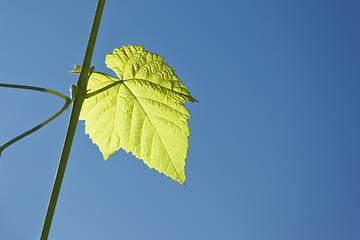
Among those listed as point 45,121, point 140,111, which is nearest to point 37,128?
point 45,121

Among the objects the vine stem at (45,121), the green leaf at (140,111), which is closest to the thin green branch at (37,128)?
the vine stem at (45,121)

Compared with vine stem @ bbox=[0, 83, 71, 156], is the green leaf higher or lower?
higher

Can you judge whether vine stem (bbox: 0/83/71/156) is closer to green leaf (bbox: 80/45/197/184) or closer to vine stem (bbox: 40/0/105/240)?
vine stem (bbox: 40/0/105/240)

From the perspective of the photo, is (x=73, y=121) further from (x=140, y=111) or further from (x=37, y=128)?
(x=140, y=111)

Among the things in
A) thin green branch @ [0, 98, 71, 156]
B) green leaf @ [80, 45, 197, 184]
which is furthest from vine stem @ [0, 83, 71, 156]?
green leaf @ [80, 45, 197, 184]

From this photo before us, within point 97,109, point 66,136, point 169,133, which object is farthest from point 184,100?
point 66,136

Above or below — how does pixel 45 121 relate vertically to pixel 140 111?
below
